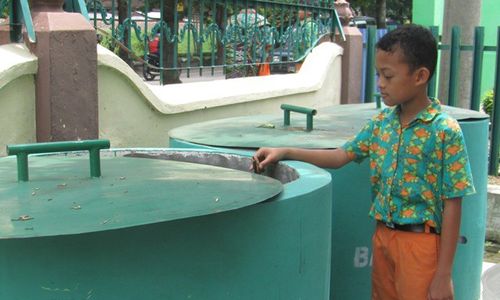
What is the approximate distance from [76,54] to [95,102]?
30 centimetres

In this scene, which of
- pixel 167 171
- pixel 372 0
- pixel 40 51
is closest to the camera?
pixel 167 171

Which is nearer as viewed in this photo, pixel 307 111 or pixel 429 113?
pixel 429 113

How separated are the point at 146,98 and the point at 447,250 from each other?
8.94 ft

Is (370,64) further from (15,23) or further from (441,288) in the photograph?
(441,288)

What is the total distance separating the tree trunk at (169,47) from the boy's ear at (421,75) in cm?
311

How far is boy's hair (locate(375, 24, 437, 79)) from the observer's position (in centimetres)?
231

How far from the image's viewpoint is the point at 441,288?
7.40 ft

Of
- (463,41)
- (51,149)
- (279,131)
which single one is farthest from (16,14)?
(463,41)

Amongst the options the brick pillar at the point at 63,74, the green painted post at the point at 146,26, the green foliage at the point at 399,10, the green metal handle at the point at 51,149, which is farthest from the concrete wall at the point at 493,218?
the green foliage at the point at 399,10

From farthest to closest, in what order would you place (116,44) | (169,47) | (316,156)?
(169,47) → (116,44) → (316,156)

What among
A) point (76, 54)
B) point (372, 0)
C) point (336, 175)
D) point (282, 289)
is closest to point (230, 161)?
point (336, 175)

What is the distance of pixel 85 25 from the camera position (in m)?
4.02

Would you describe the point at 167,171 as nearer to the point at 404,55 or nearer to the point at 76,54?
the point at 404,55

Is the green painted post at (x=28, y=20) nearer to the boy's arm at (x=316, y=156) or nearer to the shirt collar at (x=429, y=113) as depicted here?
the boy's arm at (x=316, y=156)
